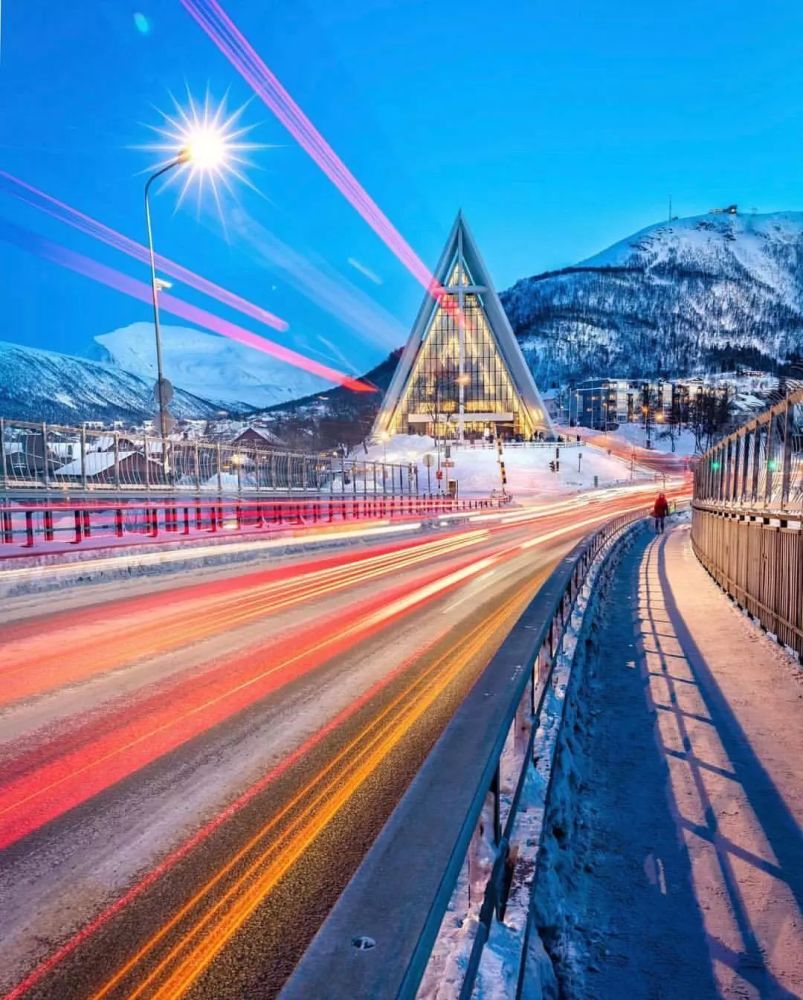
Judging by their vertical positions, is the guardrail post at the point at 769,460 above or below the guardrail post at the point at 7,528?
above

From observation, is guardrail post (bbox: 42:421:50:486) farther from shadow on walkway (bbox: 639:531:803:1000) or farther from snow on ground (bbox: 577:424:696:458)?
snow on ground (bbox: 577:424:696:458)

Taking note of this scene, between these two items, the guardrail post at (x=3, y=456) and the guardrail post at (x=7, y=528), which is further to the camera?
the guardrail post at (x=3, y=456)

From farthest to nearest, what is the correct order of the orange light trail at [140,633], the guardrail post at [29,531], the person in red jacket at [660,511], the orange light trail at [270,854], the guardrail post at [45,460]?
the person in red jacket at [660,511] → the guardrail post at [45,460] → the guardrail post at [29,531] → the orange light trail at [140,633] → the orange light trail at [270,854]

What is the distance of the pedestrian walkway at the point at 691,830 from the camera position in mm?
3379

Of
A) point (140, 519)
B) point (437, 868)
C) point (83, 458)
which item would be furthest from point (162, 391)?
point (437, 868)

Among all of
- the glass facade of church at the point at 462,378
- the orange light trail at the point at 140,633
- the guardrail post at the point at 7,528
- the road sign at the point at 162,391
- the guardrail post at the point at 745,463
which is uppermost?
the glass facade of church at the point at 462,378

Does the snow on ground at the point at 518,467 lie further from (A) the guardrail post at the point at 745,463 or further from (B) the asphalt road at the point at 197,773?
(B) the asphalt road at the point at 197,773

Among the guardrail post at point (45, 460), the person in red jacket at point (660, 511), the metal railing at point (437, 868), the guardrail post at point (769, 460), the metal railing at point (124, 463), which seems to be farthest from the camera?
the person in red jacket at point (660, 511)

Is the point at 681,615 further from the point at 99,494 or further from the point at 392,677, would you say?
the point at 99,494

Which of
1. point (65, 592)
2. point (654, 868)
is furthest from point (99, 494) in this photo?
point (654, 868)

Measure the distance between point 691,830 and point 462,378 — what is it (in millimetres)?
100460

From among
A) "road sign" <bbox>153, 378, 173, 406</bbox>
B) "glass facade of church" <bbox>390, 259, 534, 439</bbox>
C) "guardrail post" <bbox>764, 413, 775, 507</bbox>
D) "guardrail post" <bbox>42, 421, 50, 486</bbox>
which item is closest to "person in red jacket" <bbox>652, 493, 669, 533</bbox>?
"road sign" <bbox>153, 378, 173, 406</bbox>

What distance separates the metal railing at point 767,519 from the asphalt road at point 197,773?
359 cm

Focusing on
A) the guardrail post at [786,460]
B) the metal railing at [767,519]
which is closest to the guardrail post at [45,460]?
the metal railing at [767,519]
